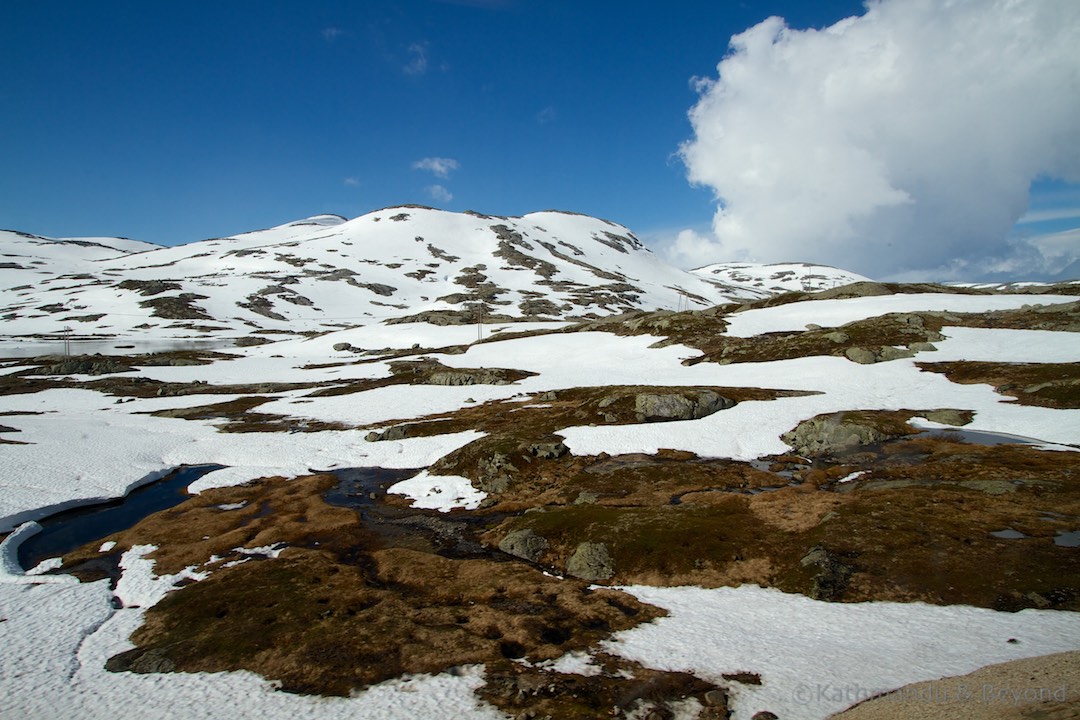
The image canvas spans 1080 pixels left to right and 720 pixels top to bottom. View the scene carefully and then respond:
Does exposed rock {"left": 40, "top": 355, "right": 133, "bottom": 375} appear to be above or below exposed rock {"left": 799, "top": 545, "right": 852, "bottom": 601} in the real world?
above

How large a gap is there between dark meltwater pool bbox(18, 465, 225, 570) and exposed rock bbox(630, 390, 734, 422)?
135 feet

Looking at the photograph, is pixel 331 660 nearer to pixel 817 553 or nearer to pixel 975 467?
pixel 817 553

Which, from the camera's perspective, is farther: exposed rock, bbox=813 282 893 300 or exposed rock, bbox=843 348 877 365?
exposed rock, bbox=813 282 893 300

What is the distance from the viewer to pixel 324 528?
32094 millimetres

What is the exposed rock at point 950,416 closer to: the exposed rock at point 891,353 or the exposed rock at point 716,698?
the exposed rock at point 891,353

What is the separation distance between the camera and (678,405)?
49688 mm

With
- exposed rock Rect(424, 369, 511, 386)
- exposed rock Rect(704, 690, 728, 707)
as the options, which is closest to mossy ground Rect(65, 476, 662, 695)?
exposed rock Rect(704, 690, 728, 707)

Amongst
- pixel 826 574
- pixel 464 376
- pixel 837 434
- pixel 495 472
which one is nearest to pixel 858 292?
pixel 837 434

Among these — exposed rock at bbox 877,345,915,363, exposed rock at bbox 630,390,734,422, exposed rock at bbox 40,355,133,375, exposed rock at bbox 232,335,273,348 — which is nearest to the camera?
exposed rock at bbox 630,390,734,422

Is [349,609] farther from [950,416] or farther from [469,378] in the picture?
[469,378]

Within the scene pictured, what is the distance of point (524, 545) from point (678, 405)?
88.8ft

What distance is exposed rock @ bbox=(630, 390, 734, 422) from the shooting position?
1943 inches

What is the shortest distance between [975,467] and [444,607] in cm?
3392

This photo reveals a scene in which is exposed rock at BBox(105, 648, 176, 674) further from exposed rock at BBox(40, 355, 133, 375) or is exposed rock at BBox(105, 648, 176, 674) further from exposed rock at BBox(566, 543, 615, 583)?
A: exposed rock at BBox(40, 355, 133, 375)
